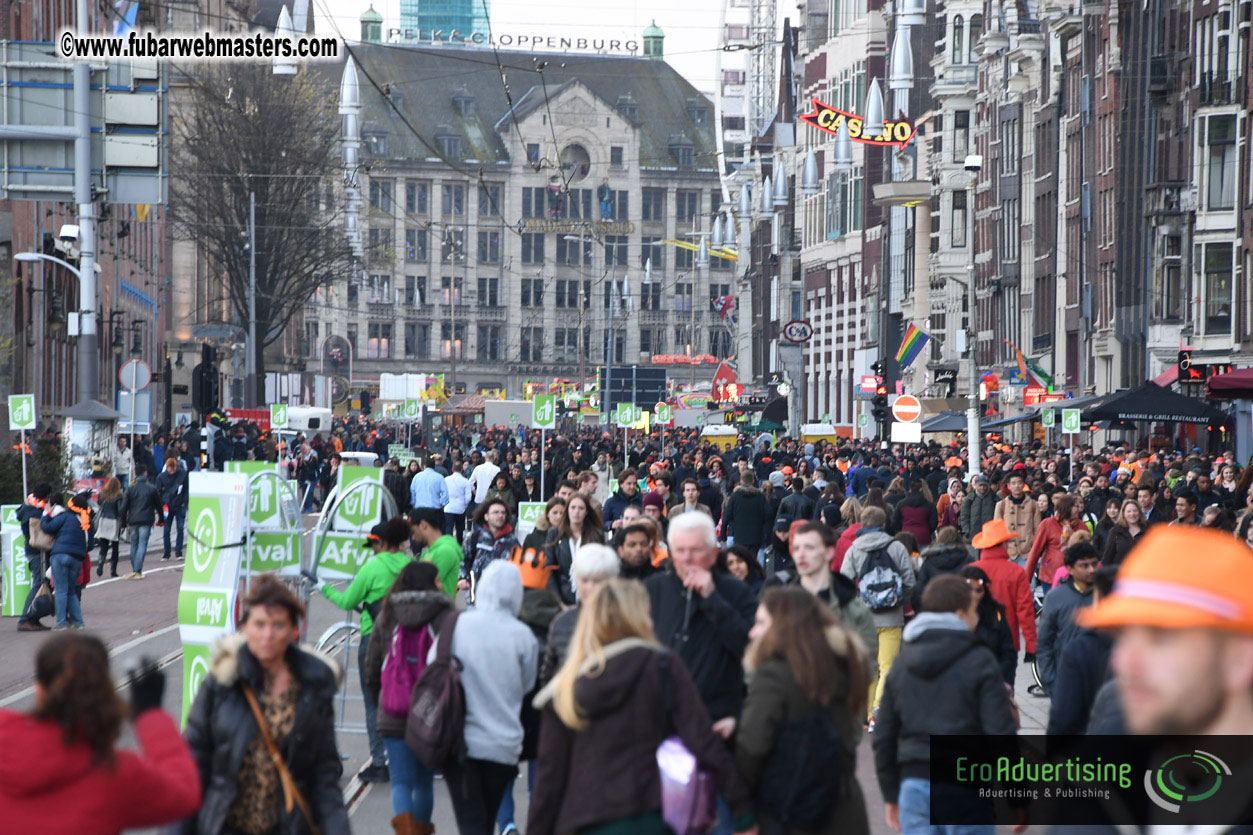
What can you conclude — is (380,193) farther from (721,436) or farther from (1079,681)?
(1079,681)

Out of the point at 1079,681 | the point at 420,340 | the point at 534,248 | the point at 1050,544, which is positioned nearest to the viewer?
the point at 1079,681

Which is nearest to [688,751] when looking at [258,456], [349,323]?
[258,456]

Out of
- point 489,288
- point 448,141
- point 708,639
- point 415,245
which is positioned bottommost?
point 708,639

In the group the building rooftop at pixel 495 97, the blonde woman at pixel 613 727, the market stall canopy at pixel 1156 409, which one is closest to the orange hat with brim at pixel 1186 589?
the blonde woman at pixel 613 727

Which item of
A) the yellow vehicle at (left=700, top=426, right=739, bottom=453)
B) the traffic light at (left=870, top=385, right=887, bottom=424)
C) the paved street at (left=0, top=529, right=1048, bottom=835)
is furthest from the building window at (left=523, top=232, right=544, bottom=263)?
the paved street at (left=0, top=529, right=1048, bottom=835)

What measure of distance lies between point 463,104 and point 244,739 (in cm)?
13265

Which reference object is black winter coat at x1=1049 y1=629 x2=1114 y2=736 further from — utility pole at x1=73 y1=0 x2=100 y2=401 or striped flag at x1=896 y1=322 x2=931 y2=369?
striped flag at x1=896 y1=322 x2=931 y2=369

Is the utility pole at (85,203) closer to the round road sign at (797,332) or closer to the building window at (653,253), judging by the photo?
the round road sign at (797,332)

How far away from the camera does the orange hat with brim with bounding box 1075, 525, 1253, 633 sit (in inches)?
99.6

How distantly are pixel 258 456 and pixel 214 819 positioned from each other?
3935 centimetres

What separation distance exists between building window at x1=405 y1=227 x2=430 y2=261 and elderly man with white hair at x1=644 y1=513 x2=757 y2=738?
125349 millimetres

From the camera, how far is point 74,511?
19297 millimetres

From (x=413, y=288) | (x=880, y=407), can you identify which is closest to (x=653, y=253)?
(x=413, y=288)

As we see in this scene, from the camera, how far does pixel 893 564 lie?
12273 millimetres
